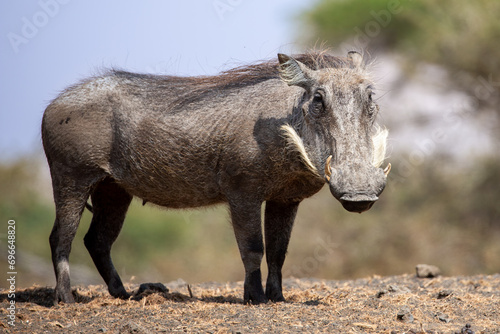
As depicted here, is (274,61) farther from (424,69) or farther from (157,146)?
(424,69)

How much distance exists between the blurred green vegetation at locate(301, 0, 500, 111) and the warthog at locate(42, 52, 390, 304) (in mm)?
9880

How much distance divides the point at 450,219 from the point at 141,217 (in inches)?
383

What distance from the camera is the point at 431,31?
64.8ft

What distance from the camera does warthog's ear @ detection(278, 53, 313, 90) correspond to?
212 inches

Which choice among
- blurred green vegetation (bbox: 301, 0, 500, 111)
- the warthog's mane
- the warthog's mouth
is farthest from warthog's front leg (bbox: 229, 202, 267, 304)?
blurred green vegetation (bbox: 301, 0, 500, 111)

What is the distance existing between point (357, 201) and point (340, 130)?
2.18 ft

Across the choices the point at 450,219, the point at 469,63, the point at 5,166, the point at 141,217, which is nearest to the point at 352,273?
the point at 450,219

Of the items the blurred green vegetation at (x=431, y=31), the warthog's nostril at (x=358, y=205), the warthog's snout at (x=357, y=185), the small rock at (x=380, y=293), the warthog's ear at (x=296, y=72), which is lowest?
the small rock at (x=380, y=293)

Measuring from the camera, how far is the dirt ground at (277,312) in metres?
4.48

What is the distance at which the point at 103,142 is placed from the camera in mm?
5945

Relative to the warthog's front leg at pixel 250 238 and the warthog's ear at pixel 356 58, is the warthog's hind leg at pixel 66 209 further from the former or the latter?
the warthog's ear at pixel 356 58

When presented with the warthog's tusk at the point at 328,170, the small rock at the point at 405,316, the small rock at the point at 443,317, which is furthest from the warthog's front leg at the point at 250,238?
the small rock at the point at 443,317

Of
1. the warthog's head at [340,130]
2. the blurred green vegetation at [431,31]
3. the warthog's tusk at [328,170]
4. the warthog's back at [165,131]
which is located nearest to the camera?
the warthog's head at [340,130]

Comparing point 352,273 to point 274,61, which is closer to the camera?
point 274,61
